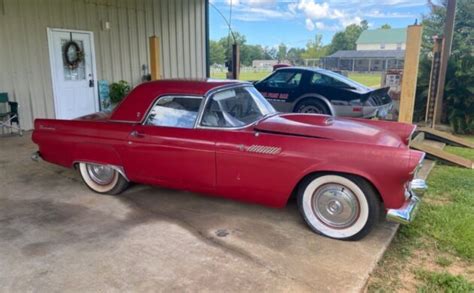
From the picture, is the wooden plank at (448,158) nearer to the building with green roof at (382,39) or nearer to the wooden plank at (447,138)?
the wooden plank at (447,138)

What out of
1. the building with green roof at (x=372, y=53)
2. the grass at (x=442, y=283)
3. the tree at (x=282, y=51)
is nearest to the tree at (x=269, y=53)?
the tree at (x=282, y=51)

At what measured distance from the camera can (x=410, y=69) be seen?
17.9 ft

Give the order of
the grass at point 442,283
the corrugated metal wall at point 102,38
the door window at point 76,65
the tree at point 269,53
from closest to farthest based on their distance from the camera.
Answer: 1. the grass at point 442,283
2. the corrugated metal wall at point 102,38
3. the door window at point 76,65
4. the tree at point 269,53

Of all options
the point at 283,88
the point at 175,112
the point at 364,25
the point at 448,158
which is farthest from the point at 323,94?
the point at 364,25

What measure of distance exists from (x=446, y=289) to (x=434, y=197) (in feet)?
6.18

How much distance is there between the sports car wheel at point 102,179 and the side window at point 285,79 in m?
4.93

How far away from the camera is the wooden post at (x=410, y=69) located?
5285 millimetres

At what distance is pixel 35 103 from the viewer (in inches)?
302

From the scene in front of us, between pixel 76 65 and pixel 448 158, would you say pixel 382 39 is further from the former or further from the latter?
pixel 76 65

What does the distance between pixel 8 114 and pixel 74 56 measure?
6.67ft

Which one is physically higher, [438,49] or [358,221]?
[438,49]

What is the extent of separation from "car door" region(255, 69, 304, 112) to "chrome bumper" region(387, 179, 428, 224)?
4861mm

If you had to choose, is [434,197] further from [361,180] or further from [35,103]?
[35,103]

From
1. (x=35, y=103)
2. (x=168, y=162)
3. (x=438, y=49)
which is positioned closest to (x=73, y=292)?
(x=168, y=162)
